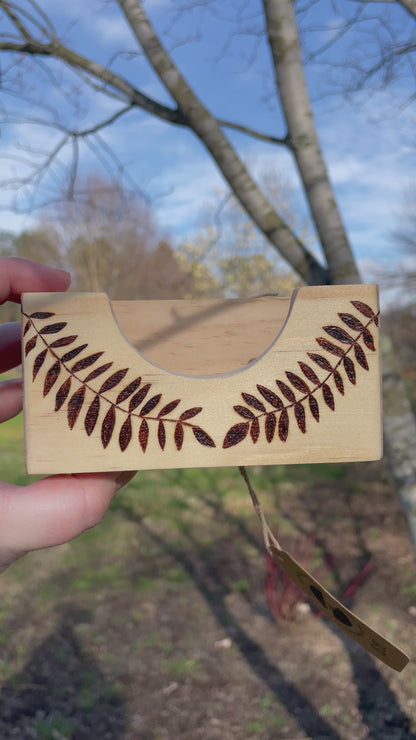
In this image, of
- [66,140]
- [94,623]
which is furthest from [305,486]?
[66,140]

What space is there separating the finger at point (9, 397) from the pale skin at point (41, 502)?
0.21m

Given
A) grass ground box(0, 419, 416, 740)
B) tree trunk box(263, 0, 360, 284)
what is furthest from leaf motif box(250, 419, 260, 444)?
grass ground box(0, 419, 416, 740)

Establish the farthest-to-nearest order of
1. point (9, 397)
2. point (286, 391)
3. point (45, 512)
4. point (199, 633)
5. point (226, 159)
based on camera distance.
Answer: point (199, 633), point (226, 159), point (9, 397), point (286, 391), point (45, 512)

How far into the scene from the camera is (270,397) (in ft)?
3.50

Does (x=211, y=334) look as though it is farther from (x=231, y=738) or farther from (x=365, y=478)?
(x=365, y=478)

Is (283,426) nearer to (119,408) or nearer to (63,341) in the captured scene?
(119,408)

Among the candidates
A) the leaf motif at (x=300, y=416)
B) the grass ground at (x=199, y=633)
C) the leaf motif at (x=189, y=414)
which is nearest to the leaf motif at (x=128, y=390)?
the leaf motif at (x=189, y=414)

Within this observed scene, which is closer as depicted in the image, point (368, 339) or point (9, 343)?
point (368, 339)

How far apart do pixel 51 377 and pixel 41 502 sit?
24 centimetres

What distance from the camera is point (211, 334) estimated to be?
3.69 feet

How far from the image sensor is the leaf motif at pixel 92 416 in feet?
3.39

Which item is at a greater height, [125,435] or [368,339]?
[368,339]

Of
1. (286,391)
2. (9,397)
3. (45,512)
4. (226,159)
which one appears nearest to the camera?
(45,512)

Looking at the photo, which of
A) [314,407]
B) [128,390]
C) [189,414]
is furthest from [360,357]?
[128,390]
